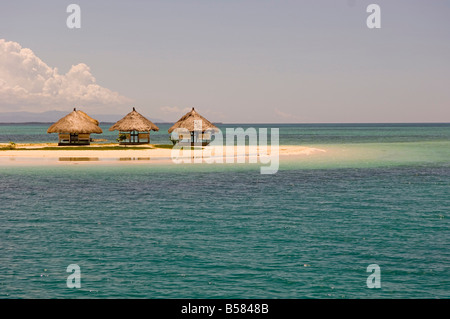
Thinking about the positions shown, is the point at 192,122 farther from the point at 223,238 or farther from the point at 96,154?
the point at 223,238

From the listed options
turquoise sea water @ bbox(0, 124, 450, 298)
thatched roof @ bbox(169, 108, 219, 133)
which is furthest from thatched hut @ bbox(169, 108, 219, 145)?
turquoise sea water @ bbox(0, 124, 450, 298)

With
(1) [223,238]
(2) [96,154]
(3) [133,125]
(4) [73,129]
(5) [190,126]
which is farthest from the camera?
(5) [190,126]

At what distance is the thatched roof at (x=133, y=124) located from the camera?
155 ft

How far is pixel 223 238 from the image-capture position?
1394cm

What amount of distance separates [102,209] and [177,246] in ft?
20.1

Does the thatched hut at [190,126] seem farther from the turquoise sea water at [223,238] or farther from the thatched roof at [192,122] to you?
the turquoise sea water at [223,238]

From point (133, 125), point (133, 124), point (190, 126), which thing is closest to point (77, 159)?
point (133, 125)

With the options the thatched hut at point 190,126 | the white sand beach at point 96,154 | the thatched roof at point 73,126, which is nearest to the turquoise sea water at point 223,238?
the white sand beach at point 96,154

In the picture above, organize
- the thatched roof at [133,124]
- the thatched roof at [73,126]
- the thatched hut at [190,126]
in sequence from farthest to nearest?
the thatched hut at [190,126] < the thatched roof at [133,124] < the thatched roof at [73,126]

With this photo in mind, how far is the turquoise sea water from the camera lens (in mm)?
10203

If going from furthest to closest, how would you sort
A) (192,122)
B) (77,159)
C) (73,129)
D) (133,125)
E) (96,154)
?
(192,122)
(133,125)
(73,129)
(96,154)
(77,159)

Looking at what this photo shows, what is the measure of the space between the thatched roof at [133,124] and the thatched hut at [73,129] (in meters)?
1.97

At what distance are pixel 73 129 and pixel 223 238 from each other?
35271mm
